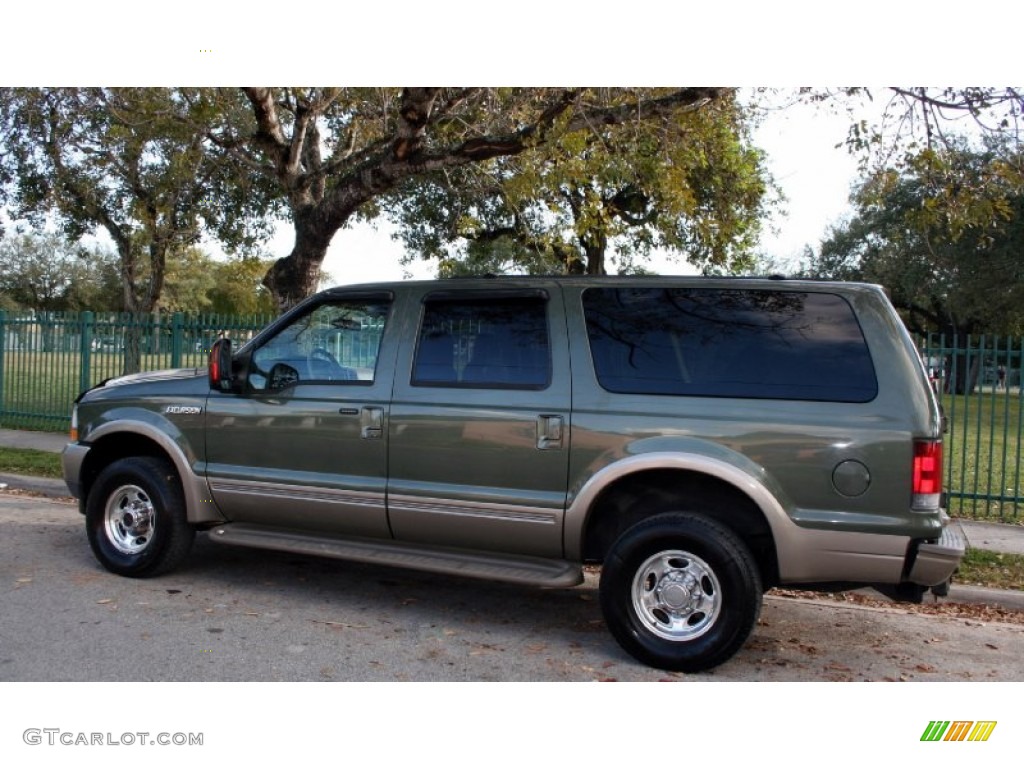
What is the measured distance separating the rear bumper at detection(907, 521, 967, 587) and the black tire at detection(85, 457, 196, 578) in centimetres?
457

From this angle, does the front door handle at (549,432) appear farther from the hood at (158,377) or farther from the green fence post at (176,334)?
the green fence post at (176,334)

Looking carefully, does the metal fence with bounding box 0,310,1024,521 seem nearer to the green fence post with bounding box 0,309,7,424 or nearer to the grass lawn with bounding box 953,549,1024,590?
the green fence post with bounding box 0,309,7,424

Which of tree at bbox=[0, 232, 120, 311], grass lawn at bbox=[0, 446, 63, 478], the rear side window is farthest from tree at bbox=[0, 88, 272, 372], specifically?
tree at bbox=[0, 232, 120, 311]

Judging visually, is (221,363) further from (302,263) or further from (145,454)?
(302,263)

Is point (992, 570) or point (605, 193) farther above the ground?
point (605, 193)

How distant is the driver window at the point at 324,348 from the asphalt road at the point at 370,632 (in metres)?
1.49

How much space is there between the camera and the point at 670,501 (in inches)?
198

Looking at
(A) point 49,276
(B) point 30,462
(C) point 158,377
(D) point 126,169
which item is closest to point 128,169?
(D) point 126,169

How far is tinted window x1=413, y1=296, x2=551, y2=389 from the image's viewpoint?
5.32m

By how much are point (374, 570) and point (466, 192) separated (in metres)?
8.40

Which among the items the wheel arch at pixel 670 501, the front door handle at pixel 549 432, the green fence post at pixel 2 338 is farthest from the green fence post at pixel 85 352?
the wheel arch at pixel 670 501

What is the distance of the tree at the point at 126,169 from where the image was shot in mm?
12273

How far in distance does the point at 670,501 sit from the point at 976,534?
4.86 metres
